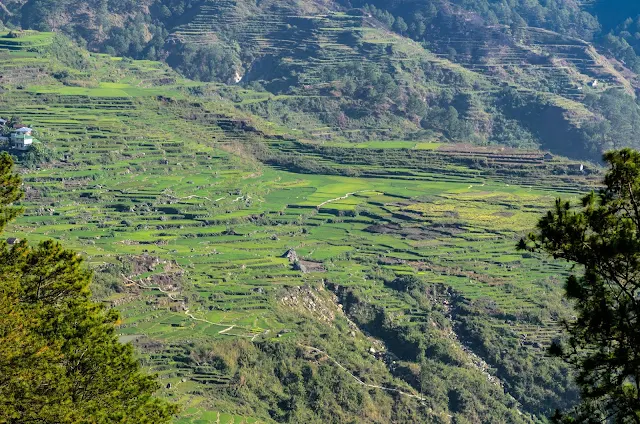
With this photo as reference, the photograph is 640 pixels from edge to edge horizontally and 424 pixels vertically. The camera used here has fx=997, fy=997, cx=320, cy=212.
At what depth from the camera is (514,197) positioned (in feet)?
179

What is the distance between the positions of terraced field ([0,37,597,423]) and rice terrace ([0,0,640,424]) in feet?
0.47

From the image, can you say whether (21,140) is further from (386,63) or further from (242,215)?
(386,63)

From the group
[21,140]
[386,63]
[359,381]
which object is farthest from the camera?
[386,63]

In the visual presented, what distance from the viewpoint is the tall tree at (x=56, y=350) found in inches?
595

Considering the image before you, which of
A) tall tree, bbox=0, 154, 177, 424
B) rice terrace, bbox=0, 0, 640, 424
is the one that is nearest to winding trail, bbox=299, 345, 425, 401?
rice terrace, bbox=0, 0, 640, 424

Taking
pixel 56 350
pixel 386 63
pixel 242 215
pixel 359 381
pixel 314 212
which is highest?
pixel 56 350

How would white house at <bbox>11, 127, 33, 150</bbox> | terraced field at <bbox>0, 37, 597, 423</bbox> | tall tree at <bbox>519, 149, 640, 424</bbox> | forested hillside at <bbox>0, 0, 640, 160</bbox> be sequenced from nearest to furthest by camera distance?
tall tree at <bbox>519, 149, 640, 424</bbox>, terraced field at <bbox>0, 37, 597, 423</bbox>, white house at <bbox>11, 127, 33, 150</bbox>, forested hillside at <bbox>0, 0, 640, 160</bbox>

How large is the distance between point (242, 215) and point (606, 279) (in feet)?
122

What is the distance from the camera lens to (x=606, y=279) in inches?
465

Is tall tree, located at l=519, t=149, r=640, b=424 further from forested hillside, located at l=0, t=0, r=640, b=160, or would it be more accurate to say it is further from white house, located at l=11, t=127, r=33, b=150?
forested hillside, located at l=0, t=0, r=640, b=160

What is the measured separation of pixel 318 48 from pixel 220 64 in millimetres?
8628

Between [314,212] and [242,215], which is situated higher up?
[242,215]

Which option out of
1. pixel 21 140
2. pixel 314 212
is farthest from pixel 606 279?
pixel 21 140

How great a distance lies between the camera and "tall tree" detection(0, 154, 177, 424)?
15.1m
